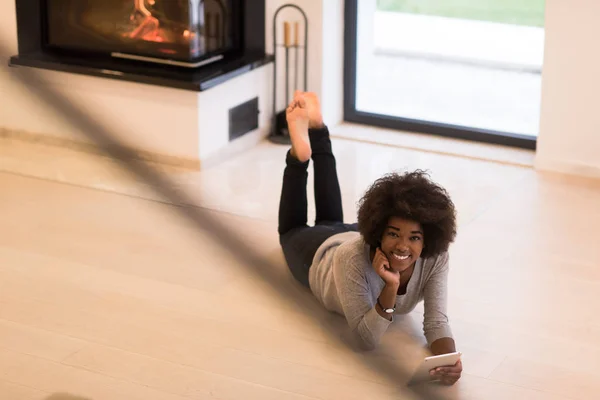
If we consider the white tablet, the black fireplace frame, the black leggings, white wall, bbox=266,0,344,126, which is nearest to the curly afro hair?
the white tablet

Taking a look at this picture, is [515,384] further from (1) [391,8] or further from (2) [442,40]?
(2) [442,40]

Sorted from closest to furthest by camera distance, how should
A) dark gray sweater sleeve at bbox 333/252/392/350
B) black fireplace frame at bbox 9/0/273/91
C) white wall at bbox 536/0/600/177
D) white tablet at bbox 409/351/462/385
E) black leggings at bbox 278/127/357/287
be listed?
white tablet at bbox 409/351/462/385, dark gray sweater sleeve at bbox 333/252/392/350, black leggings at bbox 278/127/357/287, white wall at bbox 536/0/600/177, black fireplace frame at bbox 9/0/273/91

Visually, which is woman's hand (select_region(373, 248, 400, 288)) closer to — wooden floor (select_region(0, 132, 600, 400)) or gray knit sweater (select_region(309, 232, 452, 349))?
gray knit sweater (select_region(309, 232, 452, 349))

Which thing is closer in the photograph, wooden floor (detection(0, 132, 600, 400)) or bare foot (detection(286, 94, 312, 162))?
wooden floor (detection(0, 132, 600, 400))

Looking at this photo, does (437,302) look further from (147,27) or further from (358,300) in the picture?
(147,27)

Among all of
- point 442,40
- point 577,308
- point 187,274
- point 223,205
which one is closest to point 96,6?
point 223,205

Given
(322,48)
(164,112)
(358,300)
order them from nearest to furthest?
(358,300) < (164,112) < (322,48)

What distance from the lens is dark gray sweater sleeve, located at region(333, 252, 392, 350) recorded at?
6.31 ft

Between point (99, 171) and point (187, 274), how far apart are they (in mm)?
856

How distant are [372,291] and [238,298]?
15.4 inches

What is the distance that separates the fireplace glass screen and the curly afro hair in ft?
4.50

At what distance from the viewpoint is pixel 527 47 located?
400 cm

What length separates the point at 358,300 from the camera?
1.95m

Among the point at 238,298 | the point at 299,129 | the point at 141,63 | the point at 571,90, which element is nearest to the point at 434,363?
the point at 238,298
